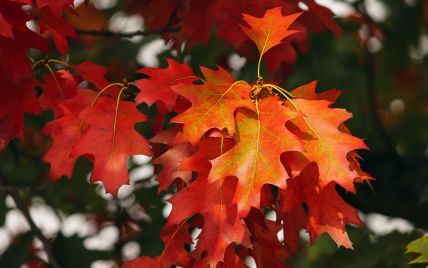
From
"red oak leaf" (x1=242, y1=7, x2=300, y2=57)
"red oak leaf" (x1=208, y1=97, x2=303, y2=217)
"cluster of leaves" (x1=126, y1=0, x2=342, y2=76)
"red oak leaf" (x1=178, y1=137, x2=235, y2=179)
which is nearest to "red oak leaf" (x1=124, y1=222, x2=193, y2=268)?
"red oak leaf" (x1=178, y1=137, x2=235, y2=179)

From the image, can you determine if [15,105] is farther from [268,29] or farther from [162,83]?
[268,29]

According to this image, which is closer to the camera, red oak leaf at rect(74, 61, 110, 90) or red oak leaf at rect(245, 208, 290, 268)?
red oak leaf at rect(245, 208, 290, 268)

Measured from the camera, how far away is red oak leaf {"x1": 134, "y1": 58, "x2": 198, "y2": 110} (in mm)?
2332

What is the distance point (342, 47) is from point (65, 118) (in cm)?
269

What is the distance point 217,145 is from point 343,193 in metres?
1.24

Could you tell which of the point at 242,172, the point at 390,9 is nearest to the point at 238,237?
the point at 242,172

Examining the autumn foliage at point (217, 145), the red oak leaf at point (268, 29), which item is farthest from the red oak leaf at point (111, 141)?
the red oak leaf at point (268, 29)

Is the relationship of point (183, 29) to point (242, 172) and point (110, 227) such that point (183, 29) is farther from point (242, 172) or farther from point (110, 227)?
point (110, 227)

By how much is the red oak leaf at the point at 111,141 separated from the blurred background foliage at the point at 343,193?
41.3 inches

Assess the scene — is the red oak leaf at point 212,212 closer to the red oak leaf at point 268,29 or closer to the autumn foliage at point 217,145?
the autumn foliage at point 217,145

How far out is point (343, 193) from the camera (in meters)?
3.45

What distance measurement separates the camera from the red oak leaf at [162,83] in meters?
2.33

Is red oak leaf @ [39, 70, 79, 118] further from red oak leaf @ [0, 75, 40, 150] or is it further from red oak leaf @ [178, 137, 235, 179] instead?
red oak leaf @ [178, 137, 235, 179]

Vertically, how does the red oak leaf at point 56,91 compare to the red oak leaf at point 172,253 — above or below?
above
